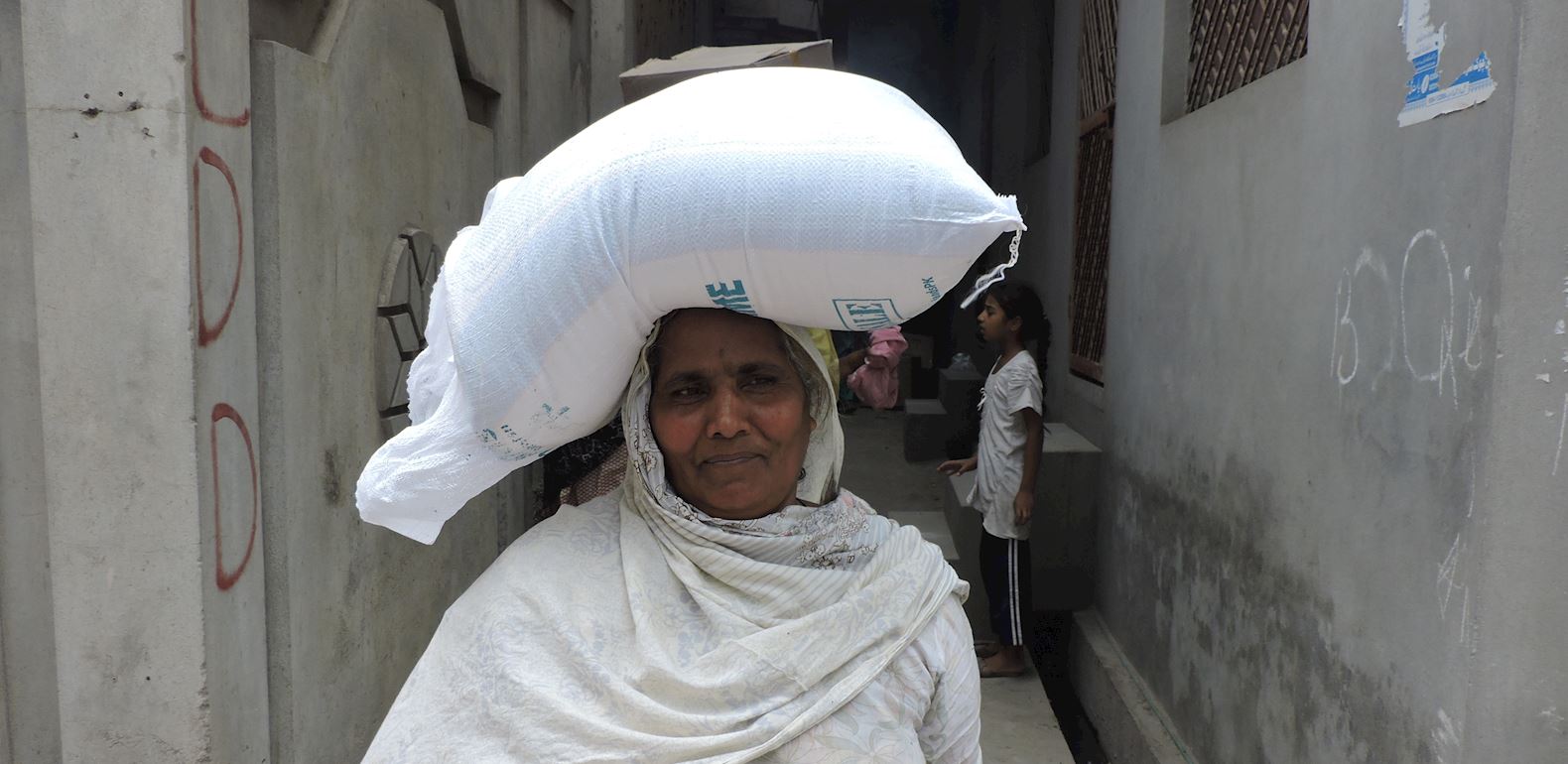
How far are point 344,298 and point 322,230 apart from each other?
245 millimetres

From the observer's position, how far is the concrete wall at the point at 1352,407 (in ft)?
6.69

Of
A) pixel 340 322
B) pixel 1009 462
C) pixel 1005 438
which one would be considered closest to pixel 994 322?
pixel 1005 438

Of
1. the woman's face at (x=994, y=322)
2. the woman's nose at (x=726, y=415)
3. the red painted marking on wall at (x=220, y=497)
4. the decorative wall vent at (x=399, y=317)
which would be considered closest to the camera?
the woman's nose at (x=726, y=415)

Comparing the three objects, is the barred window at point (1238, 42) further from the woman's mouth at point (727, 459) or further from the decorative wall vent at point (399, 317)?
the decorative wall vent at point (399, 317)

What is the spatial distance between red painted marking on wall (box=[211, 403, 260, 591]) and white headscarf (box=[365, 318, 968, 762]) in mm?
1282

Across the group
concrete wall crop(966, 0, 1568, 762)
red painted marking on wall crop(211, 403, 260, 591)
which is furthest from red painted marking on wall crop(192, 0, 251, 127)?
concrete wall crop(966, 0, 1568, 762)

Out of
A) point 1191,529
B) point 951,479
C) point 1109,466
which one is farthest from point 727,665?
point 951,479

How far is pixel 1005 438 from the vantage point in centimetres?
518

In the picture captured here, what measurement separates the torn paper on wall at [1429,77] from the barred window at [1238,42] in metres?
1.02

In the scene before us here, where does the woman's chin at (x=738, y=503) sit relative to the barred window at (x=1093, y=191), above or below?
below

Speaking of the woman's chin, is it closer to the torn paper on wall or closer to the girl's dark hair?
the torn paper on wall

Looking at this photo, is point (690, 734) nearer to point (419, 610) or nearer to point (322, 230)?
point (322, 230)

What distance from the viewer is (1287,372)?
3.23 meters

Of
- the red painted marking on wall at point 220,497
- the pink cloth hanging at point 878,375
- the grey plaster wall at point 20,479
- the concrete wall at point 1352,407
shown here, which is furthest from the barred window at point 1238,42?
the pink cloth hanging at point 878,375
